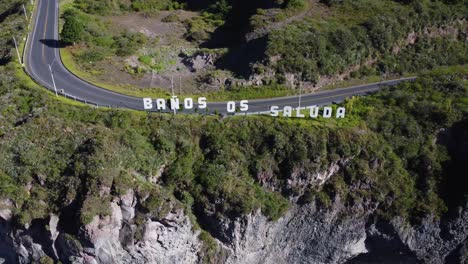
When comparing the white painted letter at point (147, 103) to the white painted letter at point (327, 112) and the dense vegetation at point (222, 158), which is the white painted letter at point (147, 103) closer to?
the dense vegetation at point (222, 158)

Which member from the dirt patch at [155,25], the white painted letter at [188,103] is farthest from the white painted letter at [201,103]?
the dirt patch at [155,25]

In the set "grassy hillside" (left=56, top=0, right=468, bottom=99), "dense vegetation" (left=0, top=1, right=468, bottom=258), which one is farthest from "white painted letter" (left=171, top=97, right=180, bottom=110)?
"grassy hillside" (left=56, top=0, right=468, bottom=99)

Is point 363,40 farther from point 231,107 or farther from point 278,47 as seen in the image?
point 231,107

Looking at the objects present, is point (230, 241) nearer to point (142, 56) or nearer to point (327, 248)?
point (327, 248)

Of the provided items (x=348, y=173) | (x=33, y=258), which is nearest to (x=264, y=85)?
(x=348, y=173)

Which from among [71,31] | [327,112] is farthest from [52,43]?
[327,112]

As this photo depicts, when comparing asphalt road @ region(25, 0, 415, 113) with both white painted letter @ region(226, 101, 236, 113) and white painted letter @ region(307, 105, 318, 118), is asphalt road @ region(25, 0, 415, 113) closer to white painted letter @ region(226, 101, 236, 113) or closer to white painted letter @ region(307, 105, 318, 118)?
white painted letter @ region(226, 101, 236, 113)

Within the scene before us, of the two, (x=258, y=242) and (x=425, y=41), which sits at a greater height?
(x=425, y=41)
